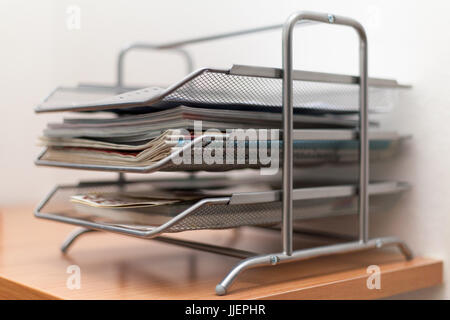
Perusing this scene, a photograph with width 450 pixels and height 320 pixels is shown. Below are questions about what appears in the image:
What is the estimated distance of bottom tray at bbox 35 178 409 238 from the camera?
79 cm

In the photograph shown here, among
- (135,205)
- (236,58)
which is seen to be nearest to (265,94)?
(135,205)

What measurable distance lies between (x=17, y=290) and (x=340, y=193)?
524 mm

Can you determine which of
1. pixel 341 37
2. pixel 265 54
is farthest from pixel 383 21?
pixel 265 54

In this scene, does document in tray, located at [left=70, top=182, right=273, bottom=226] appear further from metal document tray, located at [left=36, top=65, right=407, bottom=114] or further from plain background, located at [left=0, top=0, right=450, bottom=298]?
plain background, located at [left=0, top=0, right=450, bottom=298]

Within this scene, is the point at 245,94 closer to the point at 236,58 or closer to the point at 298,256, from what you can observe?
the point at 298,256

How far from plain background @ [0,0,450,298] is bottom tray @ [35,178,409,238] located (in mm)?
81

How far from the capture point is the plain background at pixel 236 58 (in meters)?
1.03

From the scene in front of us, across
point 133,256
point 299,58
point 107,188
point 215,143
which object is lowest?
point 133,256

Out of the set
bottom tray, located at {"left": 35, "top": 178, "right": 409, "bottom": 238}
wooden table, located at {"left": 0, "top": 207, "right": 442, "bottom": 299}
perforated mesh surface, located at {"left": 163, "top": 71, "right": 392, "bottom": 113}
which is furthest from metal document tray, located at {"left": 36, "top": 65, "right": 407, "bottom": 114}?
wooden table, located at {"left": 0, "top": 207, "right": 442, "bottom": 299}

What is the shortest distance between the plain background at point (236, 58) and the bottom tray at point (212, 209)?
8 centimetres

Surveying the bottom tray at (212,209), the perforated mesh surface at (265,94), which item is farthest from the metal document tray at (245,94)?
the bottom tray at (212,209)
